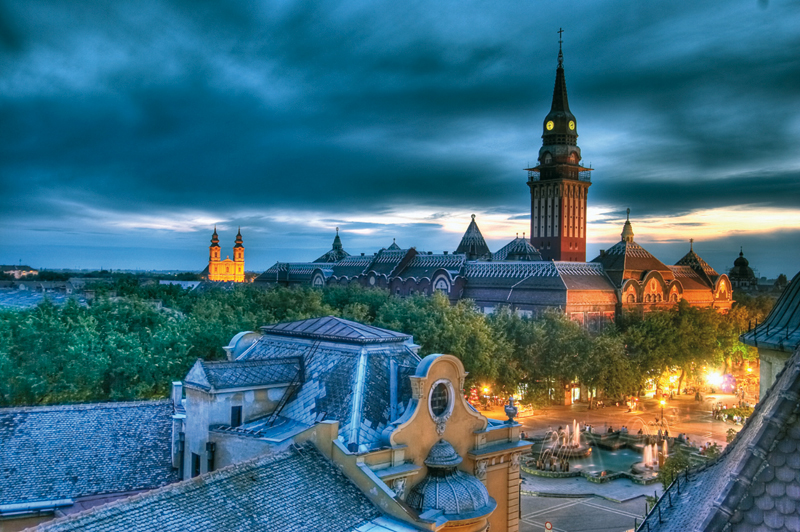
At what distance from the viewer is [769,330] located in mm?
16688

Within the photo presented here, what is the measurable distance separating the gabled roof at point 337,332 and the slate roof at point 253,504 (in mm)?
5625

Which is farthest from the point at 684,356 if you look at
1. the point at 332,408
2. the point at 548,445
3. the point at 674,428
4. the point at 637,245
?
the point at 332,408

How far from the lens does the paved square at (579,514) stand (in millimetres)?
30719

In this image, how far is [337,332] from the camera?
23.4 m

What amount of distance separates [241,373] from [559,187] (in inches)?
3612

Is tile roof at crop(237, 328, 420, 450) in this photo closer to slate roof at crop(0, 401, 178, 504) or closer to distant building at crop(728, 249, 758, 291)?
slate roof at crop(0, 401, 178, 504)

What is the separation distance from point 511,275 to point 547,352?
20.8 meters

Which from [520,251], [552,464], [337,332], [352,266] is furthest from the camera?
[352,266]

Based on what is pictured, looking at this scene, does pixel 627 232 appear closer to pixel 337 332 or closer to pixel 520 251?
pixel 520 251

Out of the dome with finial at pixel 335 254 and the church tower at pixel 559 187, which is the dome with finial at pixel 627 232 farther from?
the dome with finial at pixel 335 254

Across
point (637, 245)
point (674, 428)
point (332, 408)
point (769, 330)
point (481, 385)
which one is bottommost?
point (674, 428)

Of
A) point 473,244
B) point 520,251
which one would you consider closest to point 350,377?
point 520,251

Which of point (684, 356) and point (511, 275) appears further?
point (511, 275)

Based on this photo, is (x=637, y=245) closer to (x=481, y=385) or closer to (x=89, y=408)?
(x=481, y=385)
